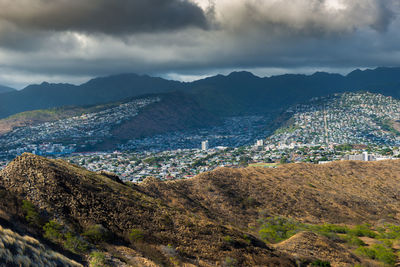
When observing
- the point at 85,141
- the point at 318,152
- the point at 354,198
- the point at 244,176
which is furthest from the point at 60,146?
the point at 354,198

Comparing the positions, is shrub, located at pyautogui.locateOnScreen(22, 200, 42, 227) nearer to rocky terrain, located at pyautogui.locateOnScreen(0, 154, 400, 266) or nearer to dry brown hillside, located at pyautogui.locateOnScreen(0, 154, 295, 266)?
rocky terrain, located at pyautogui.locateOnScreen(0, 154, 400, 266)

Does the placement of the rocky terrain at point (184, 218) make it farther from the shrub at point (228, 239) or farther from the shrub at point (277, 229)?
the shrub at point (277, 229)

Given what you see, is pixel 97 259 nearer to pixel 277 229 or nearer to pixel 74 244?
pixel 74 244

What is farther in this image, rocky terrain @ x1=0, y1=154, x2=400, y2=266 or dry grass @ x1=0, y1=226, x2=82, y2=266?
rocky terrain @ x1=0, y1=154, x2=400, y2=266

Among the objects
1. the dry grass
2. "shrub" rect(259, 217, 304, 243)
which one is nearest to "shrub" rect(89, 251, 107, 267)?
the dry grass

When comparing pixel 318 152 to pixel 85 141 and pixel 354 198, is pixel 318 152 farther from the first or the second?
pixel 85 141
